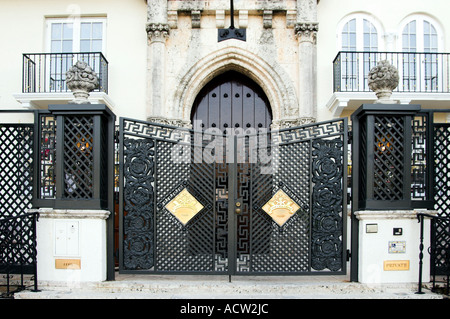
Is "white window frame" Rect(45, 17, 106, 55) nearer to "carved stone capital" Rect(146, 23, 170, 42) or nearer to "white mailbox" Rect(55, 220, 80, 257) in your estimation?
"carved stone capital" Rect(146, 23, 170, 42)

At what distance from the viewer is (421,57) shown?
995 centimetres

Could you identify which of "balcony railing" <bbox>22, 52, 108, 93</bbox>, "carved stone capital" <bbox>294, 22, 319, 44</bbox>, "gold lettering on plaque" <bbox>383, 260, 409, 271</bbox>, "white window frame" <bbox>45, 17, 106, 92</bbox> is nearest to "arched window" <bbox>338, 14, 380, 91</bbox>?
"carved stone capital" <bbox>294, 22, 319, 44</bbox>

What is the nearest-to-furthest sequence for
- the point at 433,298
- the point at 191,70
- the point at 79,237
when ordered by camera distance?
1. the point at 433,298
2. the point at 79,237
3. the point at 191,70

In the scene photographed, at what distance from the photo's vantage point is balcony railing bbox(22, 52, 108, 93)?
9664 millimetres

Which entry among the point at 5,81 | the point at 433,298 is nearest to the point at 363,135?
the point at 433,298

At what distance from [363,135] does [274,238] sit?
6.30 feet

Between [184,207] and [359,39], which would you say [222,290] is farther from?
[359,39]

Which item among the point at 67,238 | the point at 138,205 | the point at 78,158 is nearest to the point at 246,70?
the point at 138,205

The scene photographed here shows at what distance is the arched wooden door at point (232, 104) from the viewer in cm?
962

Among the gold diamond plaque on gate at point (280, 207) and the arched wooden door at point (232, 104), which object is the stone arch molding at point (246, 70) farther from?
the gold diamond plaque on gate at point (280, 207)

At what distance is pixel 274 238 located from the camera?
18.0 ft

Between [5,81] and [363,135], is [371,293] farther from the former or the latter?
[5,81]

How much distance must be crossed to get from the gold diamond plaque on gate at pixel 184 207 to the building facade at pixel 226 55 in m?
3.90

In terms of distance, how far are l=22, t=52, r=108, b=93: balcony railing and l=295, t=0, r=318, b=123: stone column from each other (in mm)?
4805
